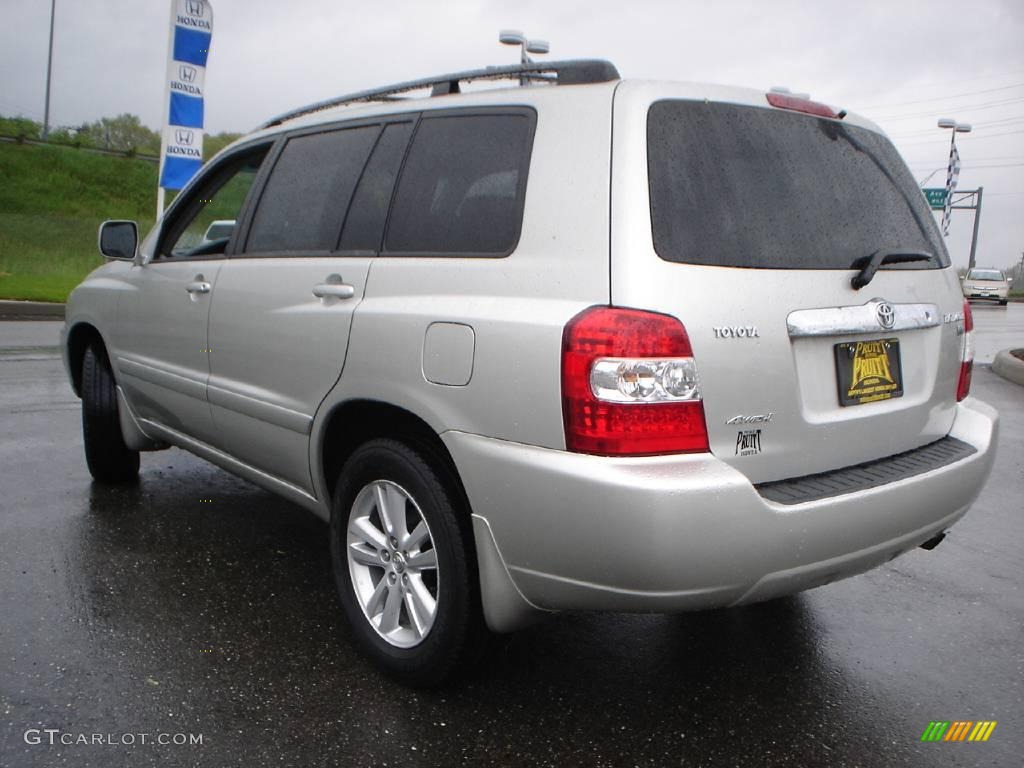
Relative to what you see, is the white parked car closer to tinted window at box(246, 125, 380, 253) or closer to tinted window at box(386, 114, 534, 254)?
tinted window at box(246, 125, 380, 253)

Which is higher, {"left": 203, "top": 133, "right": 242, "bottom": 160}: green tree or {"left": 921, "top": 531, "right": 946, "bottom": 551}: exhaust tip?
{"left": 203, "top": 133, "right": 242, "bottom": 160}: green tree

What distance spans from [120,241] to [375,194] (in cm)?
193

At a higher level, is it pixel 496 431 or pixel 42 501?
pixel 496 431

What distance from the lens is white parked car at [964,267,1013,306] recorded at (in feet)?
112

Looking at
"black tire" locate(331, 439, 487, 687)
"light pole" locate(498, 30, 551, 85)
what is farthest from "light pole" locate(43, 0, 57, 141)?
"black tire" locate(331, 439, 487, 687)

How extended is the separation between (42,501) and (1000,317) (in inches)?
1089

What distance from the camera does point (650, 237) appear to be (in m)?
2.38

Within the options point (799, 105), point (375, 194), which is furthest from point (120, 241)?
point (799, 105)

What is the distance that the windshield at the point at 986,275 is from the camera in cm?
3450

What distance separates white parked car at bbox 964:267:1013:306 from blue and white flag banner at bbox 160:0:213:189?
30.3 meters

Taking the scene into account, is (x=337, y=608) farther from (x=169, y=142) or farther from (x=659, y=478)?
(x=169, y=142)

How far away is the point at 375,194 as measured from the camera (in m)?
3.15

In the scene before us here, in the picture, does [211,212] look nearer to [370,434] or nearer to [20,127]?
[370,434]

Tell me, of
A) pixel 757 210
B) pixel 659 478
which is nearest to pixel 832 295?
pixel 757 210
